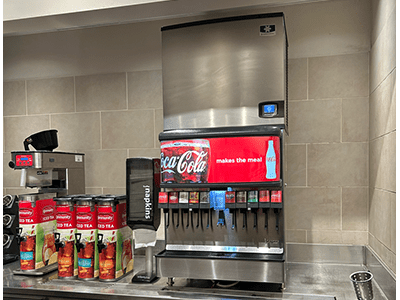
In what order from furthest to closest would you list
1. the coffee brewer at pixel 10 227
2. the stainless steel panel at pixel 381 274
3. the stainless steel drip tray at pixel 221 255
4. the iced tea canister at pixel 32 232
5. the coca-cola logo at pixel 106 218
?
1. the coffee brewer at pixel 10 227
2. the iced tea canister at pixel 32 232
3. the coca-cola logo at pixel 106 218
4. the stainless steel drip tray at pixel 221 255
5. the stainless steel panel at pixel 381 274

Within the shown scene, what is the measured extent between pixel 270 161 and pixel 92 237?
40.0 inches

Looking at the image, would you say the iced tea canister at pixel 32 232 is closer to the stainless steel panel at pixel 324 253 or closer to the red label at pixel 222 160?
the red label at pixel 222 160

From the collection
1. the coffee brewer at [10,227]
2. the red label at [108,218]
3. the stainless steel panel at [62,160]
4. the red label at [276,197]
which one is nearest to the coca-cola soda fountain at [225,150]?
the red label at [276,197]

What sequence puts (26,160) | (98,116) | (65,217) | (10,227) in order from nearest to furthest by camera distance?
1. (65,217)
2. (26,160)
3. (10,227)
4. (98,116)

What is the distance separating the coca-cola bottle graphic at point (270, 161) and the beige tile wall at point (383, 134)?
18.8 inches

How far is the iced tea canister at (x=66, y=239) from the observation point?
6.53 ft

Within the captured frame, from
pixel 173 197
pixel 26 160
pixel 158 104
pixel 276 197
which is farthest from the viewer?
pixel 158 104

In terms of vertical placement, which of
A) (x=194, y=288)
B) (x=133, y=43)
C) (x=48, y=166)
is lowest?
(x=194, y=288)

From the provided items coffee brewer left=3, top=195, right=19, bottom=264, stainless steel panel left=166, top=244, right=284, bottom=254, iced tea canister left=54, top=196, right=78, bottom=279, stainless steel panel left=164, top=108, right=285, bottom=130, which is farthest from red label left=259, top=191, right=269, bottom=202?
coffee brewer left=3, top=195, right=19, bottom=264

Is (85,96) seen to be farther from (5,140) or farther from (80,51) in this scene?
(5,140)

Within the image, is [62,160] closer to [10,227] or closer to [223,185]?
[10,227]

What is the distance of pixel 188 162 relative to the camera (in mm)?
1709

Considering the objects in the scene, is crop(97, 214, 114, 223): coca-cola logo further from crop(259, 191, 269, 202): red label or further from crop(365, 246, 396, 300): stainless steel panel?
crop(365, 246, 396, 300): stainless steel panel

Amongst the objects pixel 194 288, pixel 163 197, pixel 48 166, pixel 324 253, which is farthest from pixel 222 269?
pixel 48 166
